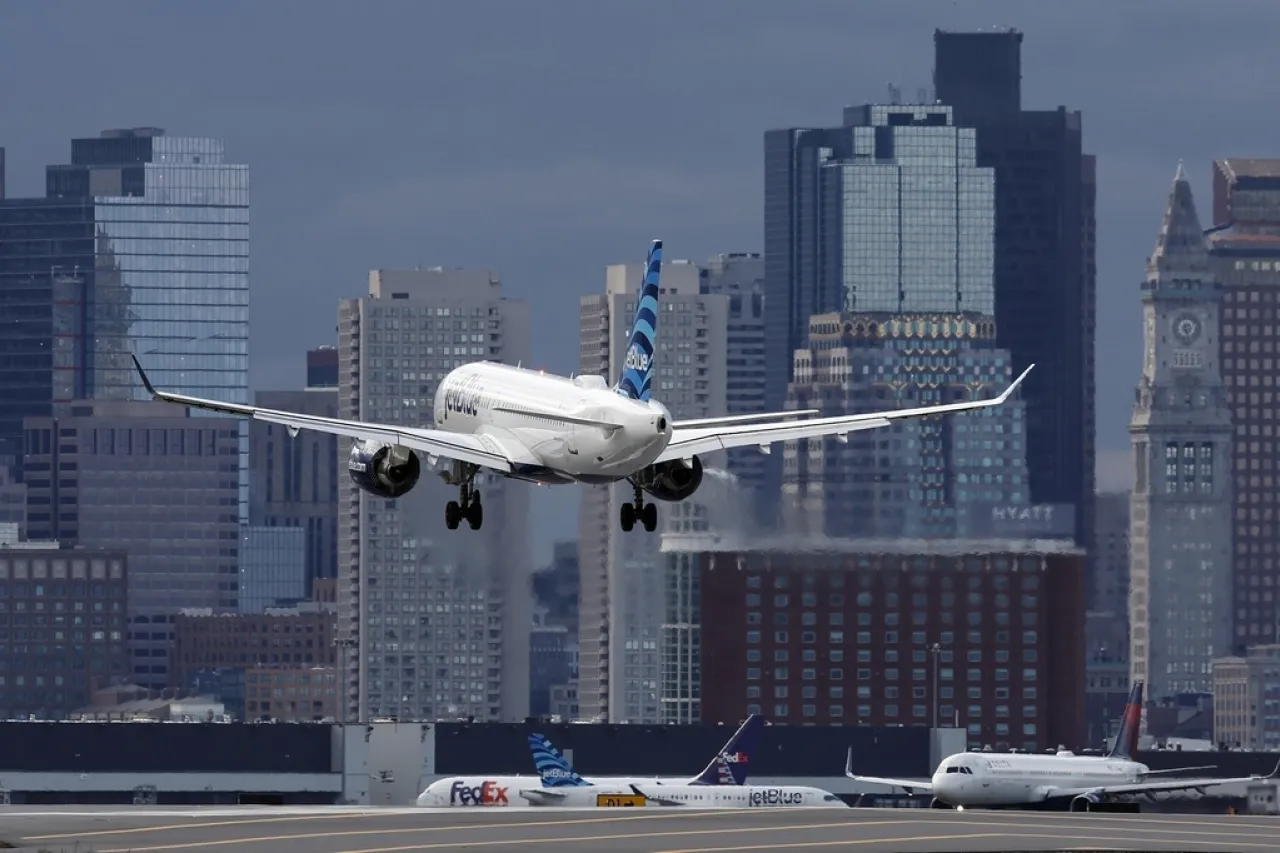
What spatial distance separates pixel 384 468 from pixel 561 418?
949 cm

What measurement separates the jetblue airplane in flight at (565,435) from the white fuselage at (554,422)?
0.04 m

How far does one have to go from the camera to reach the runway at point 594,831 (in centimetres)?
15275

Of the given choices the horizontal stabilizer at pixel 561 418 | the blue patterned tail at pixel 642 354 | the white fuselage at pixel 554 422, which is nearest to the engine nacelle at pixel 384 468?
the white fuselage at pixel 554 422

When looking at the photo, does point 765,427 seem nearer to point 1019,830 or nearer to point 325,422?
point 325,422

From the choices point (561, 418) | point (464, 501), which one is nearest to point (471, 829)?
point (464, 501)

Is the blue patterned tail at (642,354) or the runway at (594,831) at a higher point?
the blue patterned tail at (642,354)

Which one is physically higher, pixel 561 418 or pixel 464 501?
pixel 561 418

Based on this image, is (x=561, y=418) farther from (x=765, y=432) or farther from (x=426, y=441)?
(x=765, y=432)

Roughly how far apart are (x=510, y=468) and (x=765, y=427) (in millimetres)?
10342

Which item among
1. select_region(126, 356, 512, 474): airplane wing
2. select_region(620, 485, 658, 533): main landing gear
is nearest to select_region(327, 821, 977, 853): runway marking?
select_region(126, 356, 512, 474): airplane wing

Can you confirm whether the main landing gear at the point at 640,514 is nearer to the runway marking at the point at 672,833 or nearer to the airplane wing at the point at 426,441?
the airplane wing at the point at 426,441

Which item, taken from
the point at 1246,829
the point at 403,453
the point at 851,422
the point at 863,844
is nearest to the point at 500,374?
the point at 403,453

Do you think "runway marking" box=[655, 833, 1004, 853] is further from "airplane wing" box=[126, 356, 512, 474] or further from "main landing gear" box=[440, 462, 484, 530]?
"airplane wing" box=[126, 356, 512, 474]

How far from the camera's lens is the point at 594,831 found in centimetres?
16700
